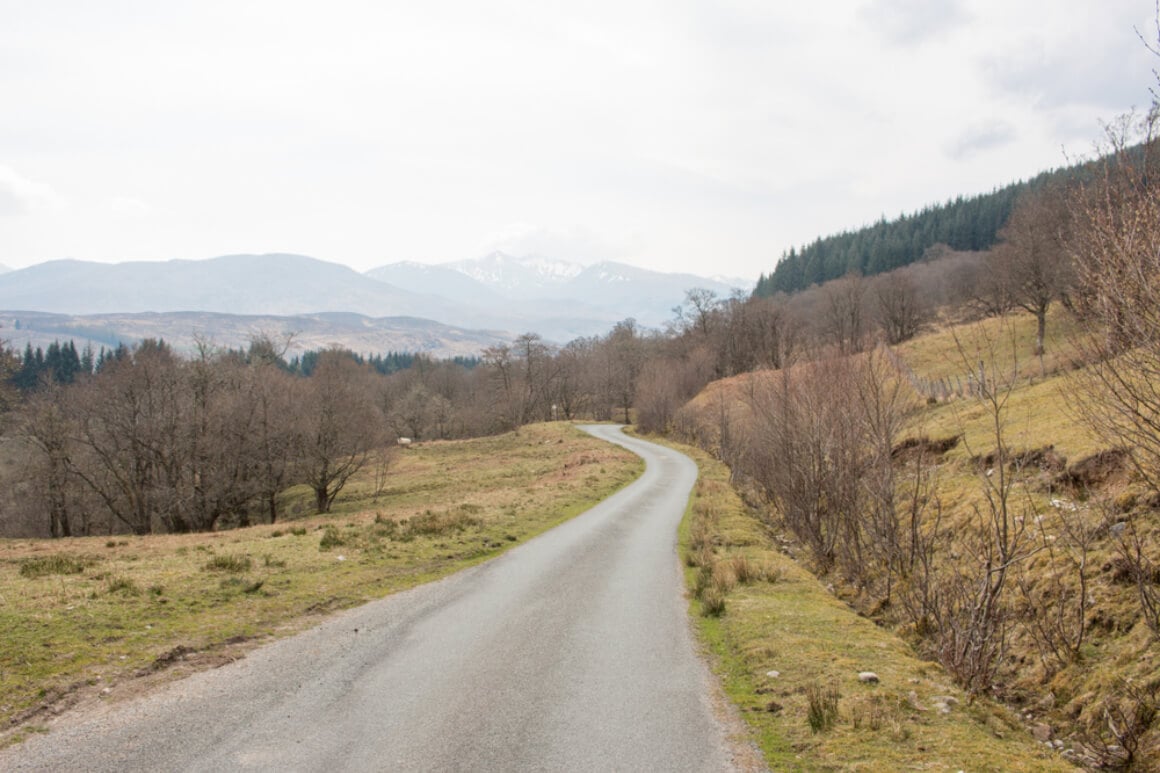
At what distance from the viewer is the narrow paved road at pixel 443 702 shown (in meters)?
6.21

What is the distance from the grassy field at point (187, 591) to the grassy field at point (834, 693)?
23.6ft

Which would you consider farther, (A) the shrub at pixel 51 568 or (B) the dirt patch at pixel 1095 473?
(B) the dirt patch at pixel 1095 473

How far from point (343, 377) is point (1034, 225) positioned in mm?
45316

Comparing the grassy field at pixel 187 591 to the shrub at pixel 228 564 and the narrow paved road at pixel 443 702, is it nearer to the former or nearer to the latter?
the shrub at pixel 228 564

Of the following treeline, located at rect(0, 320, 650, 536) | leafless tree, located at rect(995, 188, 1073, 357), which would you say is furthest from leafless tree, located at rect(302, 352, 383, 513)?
leafless tree, located at rect(995, 188, 1073, 357)

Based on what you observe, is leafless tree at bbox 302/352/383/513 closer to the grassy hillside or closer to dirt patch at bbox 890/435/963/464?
the grassy hillside

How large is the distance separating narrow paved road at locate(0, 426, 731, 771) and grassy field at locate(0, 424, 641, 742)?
→ 77cm

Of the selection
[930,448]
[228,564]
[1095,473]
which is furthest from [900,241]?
[228,564]

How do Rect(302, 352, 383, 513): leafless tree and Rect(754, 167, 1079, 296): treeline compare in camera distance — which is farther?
Rect(754, 167, 1079, 296): treeline

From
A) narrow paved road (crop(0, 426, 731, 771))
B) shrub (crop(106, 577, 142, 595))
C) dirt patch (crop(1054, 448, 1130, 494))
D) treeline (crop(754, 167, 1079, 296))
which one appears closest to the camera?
narrow paved road (crop(0, 426, 731, 771))

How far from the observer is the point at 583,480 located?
35.0 metres

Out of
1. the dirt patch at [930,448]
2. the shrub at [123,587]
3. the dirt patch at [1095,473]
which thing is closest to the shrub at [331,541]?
the shrub at [123,587]

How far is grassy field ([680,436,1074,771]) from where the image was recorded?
20.6 ft

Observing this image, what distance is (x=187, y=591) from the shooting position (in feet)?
39.1
